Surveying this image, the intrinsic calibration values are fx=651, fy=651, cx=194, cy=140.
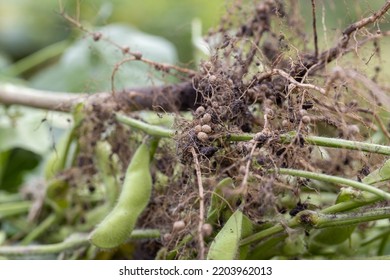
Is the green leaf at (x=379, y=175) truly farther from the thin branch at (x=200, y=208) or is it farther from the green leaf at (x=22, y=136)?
the green leaf at (x=22, y=136)

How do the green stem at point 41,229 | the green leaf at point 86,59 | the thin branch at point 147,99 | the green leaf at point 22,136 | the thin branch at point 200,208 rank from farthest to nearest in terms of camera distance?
the green leaf at point 86,59, the green leaf at point 22,136, the green stem at point 41,229, the thin branch at point 147,99, the thin branch at point 200,208

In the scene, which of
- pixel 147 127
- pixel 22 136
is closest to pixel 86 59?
pixel 22 136

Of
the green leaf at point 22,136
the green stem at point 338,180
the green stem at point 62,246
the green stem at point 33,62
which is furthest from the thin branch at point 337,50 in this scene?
the green stem at point 33,62

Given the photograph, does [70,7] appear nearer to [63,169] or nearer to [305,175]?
[63,169]

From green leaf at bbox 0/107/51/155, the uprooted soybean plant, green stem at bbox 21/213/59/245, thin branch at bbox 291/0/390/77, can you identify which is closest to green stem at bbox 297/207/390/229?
the uprooted soybean plant
